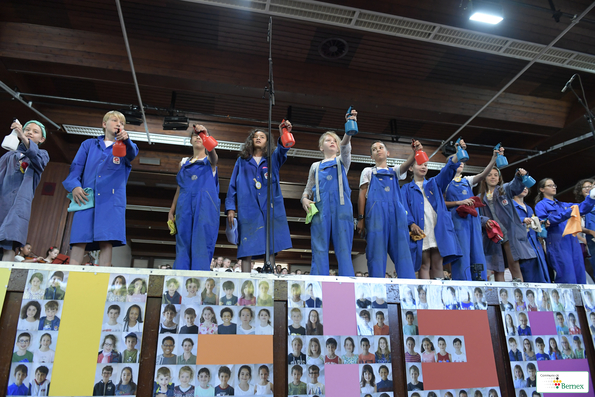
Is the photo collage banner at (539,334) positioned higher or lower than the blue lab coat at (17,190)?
lower

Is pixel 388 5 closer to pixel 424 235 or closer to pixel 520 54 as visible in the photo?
pixel 520 54

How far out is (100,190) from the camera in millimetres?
2500

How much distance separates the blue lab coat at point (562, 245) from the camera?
3.71 meters

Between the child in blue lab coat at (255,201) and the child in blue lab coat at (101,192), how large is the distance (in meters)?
0.75

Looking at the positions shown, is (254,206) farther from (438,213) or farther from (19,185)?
(19,185)

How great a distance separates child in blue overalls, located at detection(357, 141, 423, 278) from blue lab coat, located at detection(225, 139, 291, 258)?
63cm

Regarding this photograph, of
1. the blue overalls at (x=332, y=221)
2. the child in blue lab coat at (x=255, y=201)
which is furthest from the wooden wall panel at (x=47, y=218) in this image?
the blue overalls at (x=332, y=221)

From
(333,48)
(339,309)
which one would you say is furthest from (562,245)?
(333,48)

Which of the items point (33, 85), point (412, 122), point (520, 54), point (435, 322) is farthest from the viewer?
point (412, 122)

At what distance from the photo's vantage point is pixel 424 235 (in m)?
3.14

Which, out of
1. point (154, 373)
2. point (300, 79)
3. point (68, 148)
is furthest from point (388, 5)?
point (68, 148)

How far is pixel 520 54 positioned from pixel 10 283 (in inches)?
229

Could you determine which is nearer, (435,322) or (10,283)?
(10,283)

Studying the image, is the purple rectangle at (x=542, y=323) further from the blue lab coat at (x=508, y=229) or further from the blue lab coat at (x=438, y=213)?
the blue lab coat at (x=508, y=229)
